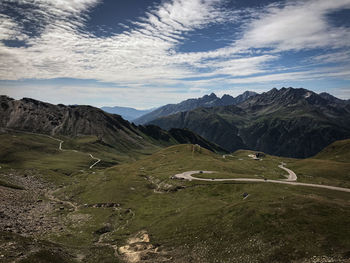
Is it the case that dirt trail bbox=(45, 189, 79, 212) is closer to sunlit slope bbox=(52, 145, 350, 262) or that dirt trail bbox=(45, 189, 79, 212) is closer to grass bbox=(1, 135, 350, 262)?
grass bbox=(1, 135, 350, 262)

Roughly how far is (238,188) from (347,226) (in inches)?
2114

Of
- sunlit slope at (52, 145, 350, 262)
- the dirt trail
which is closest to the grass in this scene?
sunlit slope at (52, 145, 350, 262)

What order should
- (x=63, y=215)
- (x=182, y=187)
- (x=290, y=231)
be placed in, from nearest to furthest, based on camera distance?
(x=290, y=231) < (x=63, y=215) < (x=182, y=187)

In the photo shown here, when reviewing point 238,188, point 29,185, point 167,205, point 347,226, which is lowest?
point 29,185

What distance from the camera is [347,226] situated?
47750 millimetres

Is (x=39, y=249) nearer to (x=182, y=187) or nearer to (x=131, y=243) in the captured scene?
(x=131, y=243)

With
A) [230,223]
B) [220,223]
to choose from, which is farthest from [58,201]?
[230,223]

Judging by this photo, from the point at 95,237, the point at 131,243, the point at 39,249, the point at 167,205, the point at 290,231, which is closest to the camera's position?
the point at 39,249

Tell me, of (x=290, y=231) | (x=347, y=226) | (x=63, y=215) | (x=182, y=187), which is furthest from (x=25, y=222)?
(x=347, y=226)

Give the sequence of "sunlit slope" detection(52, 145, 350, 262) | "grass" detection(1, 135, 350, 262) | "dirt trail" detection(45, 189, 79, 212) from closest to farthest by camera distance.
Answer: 1. "sunlit slope" detection(52, 145, 350, 262)
2. "grass" detection(1, 135, 350, 262)
3. "dirt trail" detection(45, 189, 79, 212)

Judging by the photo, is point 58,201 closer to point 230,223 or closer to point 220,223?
point 220,223

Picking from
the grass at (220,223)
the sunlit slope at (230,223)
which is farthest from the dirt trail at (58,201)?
the sunlit slope at (230,223)

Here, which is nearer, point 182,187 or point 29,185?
point 182,187

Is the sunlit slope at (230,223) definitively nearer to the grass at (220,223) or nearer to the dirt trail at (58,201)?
the grass at (220,223)
